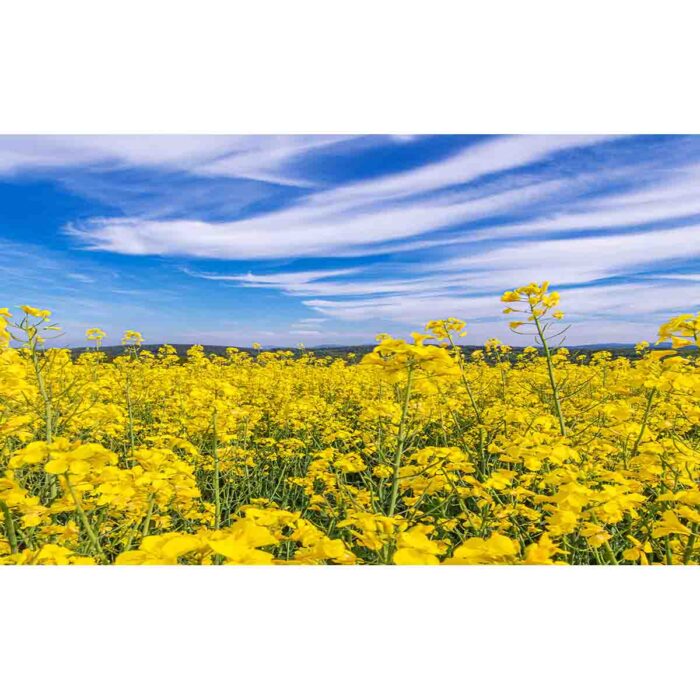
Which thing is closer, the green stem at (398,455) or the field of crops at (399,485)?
the field of crops at (399,485)

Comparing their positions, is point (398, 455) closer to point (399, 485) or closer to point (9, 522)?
point (399, 485)

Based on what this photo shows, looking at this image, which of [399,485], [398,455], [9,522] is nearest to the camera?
[9,522]

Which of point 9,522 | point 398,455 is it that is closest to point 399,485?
point 398,455

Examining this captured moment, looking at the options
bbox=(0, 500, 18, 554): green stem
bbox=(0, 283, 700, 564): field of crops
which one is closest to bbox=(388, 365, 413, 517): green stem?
bbox=(0, 283, 700, 564): field of crops

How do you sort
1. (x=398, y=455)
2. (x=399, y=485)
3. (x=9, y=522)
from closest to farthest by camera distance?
(x=9, y=522) → (x=398, y=455) → (x=399, y=485)

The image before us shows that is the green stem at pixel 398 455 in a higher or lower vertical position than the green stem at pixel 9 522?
higher

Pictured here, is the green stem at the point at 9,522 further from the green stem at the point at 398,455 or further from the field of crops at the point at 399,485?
the green stem at the point at 398,455

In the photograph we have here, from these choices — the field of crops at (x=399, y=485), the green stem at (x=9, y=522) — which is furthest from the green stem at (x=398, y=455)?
the green stem at (x=9, y=522)

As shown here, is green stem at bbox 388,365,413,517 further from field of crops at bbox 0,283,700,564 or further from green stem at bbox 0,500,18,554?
green stem at bbox 0,500,18,554

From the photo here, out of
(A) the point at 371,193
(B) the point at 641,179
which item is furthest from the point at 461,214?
(B) the point at 641,179
